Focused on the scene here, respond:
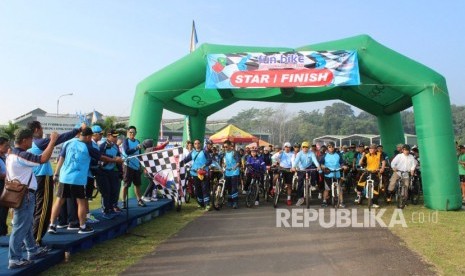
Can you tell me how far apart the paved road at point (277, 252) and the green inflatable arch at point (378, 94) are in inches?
138

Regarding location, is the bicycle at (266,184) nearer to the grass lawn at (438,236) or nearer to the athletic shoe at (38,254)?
the grass lawn at (438,236)

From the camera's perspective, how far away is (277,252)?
6512mm

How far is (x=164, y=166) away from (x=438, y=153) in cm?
708

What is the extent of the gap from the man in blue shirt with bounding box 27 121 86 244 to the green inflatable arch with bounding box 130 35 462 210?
5.93 meters

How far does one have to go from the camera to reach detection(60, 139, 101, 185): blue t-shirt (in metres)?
6.45

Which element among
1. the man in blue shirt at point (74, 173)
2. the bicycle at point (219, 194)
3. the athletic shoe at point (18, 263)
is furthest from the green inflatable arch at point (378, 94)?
the athletic shoe at point (18, 263)

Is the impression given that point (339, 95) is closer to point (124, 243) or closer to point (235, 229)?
point (235, 229)

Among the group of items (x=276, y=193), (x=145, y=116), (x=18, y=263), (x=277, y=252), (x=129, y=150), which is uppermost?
(x=145, y=116)

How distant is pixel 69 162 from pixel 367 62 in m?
8.37

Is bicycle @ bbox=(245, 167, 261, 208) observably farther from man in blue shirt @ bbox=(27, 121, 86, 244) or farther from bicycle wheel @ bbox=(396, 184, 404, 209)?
man in blue shirt @ bbox=(27, 121, 86, 244)

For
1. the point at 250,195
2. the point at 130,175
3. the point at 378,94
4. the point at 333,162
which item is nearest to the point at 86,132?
the point at 130,175

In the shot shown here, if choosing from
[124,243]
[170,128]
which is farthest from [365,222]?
[170,128]

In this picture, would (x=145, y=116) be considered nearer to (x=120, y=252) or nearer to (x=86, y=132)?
(x=86, y=132)

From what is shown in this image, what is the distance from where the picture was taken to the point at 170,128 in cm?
5497
